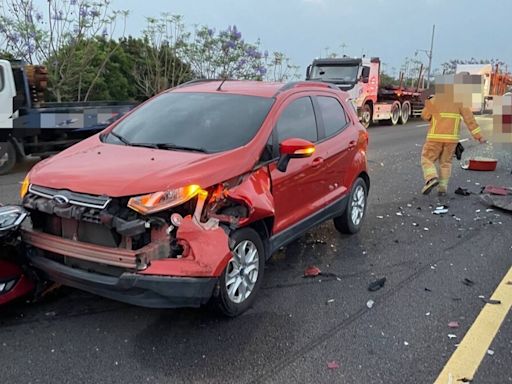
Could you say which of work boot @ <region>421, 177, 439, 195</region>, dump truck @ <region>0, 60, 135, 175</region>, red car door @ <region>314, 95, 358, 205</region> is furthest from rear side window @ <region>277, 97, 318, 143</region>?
dump truck @ <region>0, 60, 135, 175</region>

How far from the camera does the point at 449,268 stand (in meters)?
5.00

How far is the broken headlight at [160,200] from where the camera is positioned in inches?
131

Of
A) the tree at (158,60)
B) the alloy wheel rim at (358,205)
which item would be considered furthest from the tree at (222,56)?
the alloy wheel rim at (358,205)

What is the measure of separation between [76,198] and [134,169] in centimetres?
43

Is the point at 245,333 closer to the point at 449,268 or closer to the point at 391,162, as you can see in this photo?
the point at 449,268

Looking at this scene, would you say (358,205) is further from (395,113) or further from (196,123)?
(395,113)

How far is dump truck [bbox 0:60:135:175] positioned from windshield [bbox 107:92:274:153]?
593 cm

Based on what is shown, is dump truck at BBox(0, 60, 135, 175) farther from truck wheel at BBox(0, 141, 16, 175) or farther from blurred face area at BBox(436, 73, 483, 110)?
blurred face area at BBox(436, 73, 483, 110)

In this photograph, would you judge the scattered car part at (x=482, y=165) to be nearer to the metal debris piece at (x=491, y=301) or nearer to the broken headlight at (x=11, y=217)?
the metal debris piece at (x=491, y=301)

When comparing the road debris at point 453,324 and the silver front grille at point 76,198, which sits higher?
the silver front grille at point 76,198

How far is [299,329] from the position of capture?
12.2 feet

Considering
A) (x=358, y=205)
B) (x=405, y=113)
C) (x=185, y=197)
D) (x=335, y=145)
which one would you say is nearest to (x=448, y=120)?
(x=358, y=205)

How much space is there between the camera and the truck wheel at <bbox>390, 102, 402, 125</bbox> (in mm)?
23000

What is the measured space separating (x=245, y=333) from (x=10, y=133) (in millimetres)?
8009
